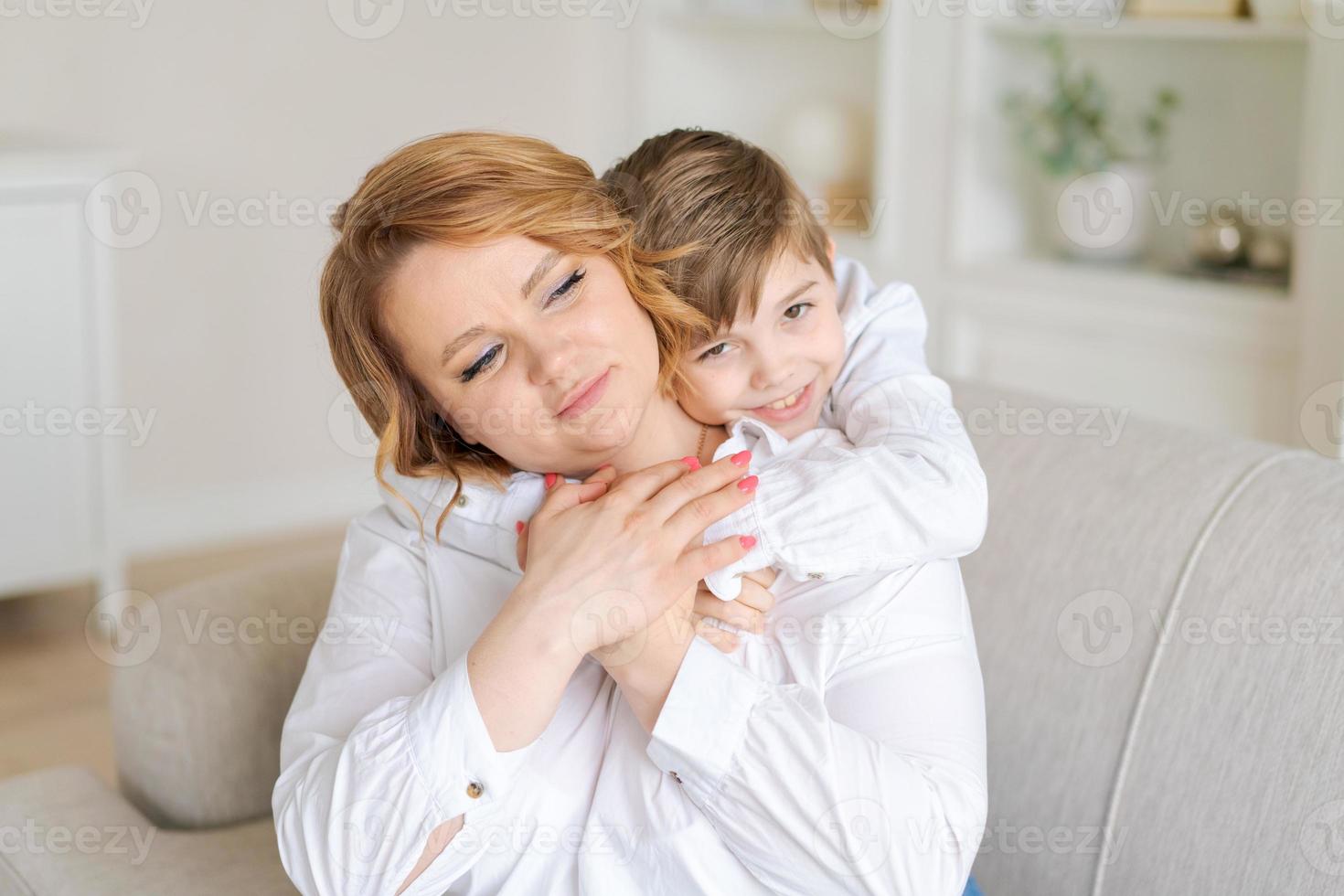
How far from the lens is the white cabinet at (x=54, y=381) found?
2.92 m

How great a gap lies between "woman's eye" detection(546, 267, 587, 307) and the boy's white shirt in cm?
19

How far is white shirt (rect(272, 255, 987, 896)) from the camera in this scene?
1.02 meters

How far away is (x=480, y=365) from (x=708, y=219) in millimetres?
255

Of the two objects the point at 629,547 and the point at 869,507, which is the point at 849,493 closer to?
the point at 869,507

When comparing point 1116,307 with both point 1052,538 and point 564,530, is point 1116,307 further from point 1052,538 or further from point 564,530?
point 564,530

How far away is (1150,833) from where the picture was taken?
123 cm

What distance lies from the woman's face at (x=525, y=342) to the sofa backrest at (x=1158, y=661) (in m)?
0.46

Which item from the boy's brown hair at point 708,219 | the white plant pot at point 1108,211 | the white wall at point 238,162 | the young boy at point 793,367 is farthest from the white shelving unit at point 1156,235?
the boy's brown hair at point 708,219

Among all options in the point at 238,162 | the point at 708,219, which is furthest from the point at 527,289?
the point at 238,162

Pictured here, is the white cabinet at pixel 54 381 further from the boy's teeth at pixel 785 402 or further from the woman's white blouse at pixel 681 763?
the boy's teeth at pixel 785 402

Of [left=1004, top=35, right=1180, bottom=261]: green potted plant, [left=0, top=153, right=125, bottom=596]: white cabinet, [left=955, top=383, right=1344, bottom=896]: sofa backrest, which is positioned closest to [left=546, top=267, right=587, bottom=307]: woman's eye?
[left=955, top=383, right=1344, bottom=896]: sofa backrest

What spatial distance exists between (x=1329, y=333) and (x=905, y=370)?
70.3 inches

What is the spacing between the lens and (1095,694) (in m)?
1.30

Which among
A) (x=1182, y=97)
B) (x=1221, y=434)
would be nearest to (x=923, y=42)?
(x=1182, y=97)
